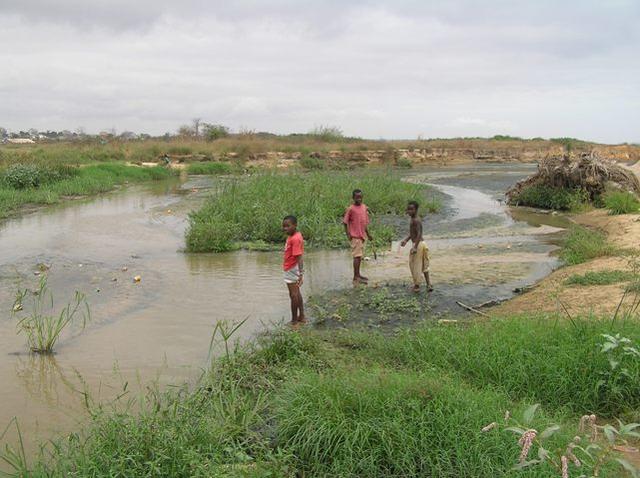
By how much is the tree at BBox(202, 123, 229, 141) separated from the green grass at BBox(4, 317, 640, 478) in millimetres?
49073

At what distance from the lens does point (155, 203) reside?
71.0 ft

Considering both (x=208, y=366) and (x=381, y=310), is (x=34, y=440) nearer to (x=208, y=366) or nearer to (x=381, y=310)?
(x=208, y=366)

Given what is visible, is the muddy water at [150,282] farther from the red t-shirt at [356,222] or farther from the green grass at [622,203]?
the green grass at [622,203]

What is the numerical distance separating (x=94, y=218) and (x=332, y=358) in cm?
1415

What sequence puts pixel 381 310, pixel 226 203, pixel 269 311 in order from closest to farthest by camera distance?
pixel 381 310 < pixel 269 311 < pixel 226 203

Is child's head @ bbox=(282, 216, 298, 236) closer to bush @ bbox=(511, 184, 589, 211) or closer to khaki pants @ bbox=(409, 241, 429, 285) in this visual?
khaki pants @ bbox=(409, 241, 429, 285)

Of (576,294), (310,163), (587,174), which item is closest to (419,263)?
(576,294)

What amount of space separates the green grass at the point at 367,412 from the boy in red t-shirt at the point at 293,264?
1536mm

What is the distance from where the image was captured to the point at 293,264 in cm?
696

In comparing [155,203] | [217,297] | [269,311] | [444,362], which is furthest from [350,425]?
[155,203]

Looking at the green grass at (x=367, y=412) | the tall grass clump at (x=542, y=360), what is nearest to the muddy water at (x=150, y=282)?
the green grass at (x=367, y=412)

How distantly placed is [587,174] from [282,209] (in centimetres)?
977

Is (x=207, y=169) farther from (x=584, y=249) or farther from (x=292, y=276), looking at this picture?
(x=292, y=276)

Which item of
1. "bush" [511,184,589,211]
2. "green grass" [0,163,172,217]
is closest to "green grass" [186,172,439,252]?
"bush" [511,184,589,211]
